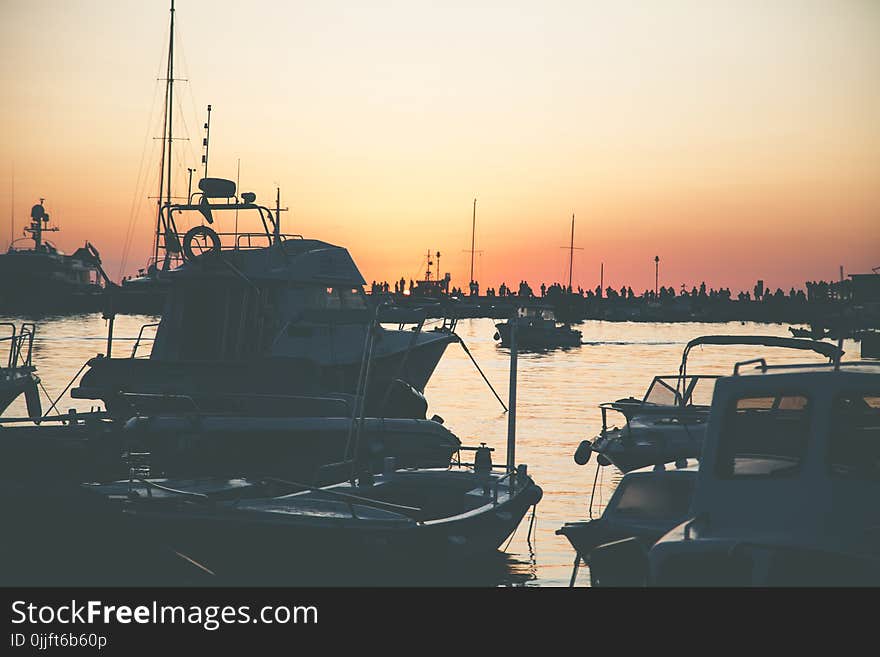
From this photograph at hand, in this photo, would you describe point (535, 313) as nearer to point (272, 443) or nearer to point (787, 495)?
point (272, 443)

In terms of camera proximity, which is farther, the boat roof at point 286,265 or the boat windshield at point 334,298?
the boat windshield at point 334,298

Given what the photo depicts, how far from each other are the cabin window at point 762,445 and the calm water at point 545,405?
20.0 feet

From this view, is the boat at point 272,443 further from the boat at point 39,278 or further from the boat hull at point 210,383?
the boat at point 39,278

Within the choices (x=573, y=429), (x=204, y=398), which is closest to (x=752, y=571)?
(x=204, y=398)

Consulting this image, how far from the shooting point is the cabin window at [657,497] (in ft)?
42.0

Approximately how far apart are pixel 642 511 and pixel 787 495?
16.0ft

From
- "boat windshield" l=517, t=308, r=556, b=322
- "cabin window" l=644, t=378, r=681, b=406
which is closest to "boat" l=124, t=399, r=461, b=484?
"cabin window" l=644, t=378, r=681, b=406

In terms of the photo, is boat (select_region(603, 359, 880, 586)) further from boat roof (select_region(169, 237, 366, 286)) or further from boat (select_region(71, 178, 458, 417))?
A: boat roof (select_region(169, 237, 366, 286))

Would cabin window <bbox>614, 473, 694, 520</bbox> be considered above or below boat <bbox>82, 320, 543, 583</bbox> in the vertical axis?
above

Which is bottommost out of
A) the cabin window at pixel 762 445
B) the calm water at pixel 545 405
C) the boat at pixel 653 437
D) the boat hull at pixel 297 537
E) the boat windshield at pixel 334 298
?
the calm water at pixel 545 405

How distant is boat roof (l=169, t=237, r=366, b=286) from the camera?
22203 mm

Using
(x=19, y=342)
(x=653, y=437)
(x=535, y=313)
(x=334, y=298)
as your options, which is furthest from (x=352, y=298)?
(x=535, y=313)

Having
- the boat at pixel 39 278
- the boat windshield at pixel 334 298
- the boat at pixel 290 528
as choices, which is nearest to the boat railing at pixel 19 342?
the boat windshield at pixel 334 298

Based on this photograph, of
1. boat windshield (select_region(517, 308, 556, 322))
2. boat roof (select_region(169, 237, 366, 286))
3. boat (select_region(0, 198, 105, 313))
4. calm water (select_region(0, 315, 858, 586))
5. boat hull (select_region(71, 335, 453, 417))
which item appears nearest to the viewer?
calm water (select_region(0, 315, 858, 586))
